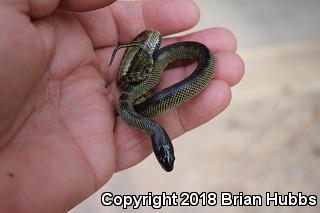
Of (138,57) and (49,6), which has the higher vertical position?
(49,6)

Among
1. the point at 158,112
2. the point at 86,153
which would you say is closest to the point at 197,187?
the point at 158,112

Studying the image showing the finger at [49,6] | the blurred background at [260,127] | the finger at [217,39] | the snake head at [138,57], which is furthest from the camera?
the blurred background at [260,127]

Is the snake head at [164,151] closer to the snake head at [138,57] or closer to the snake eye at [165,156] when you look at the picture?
the snake eye at [165,156]

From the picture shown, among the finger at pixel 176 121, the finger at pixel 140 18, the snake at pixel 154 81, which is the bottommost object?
the finger at pixel 176 121

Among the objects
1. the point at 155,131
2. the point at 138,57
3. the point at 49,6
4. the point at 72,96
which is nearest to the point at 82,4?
the point at 49,6

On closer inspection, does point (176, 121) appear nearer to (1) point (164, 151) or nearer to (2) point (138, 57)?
(1) point (164, 151)

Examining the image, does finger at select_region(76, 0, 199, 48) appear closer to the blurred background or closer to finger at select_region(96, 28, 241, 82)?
finger at select_region(96, 28, 241, 82)

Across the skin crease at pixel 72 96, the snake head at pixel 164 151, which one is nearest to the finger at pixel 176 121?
the skin crease at pixel 72 96

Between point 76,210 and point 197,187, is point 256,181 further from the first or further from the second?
point 76,210
